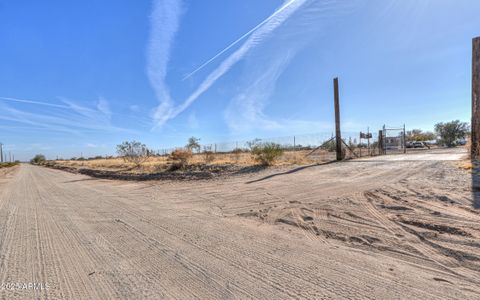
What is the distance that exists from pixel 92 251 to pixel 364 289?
3.90 metres

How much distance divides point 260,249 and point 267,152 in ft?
41.6

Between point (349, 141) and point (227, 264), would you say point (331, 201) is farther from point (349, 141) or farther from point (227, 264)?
point (349, 141)

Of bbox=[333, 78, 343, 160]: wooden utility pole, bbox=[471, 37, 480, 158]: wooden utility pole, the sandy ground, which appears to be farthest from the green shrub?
bbox=[471, 37, 480, 158]: wooden utility pole

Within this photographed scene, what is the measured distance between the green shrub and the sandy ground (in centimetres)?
928

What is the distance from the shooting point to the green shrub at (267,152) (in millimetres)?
16266

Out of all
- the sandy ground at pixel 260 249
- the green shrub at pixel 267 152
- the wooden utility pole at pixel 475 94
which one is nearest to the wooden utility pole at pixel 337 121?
the green shrub at pixel 267 152

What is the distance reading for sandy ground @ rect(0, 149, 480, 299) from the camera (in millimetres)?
2701

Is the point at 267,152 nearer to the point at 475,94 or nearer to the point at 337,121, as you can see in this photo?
the point at 337,121

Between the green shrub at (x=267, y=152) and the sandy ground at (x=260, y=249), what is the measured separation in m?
9.28

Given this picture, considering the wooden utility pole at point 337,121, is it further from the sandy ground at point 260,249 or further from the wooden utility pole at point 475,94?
the sandy ground at point 260,249

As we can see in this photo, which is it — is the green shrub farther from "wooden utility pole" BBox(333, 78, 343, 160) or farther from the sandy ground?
the sandy ground

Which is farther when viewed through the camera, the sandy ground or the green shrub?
the green shrub

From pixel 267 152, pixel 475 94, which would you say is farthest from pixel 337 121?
pixel 475 94

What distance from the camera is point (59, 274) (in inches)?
125
